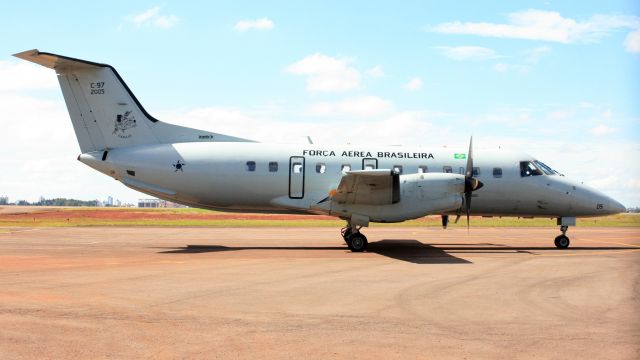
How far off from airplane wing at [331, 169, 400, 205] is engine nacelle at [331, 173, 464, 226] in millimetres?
243

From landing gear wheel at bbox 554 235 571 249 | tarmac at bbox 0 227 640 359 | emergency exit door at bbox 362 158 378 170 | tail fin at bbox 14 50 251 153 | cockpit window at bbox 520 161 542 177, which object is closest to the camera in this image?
tarmac at bbox 0 227 640 359

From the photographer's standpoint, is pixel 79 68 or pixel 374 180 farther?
pixel 79 68

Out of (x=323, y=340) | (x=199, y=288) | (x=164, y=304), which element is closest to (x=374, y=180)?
(x=199, y=288)

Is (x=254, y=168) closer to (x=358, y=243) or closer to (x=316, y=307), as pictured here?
(x=358, y=243)

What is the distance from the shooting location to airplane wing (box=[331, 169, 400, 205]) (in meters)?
18.5

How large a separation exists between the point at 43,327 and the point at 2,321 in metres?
0.81

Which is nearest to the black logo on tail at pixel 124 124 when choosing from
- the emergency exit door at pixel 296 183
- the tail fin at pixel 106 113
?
the tail fin at pixel 106 113

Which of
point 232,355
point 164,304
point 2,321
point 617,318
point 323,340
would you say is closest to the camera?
point 232,355

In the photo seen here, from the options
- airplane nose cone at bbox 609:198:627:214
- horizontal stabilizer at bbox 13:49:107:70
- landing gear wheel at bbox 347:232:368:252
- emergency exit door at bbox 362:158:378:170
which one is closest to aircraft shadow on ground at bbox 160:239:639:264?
landing gear wheel at bbox 347:232:368:252

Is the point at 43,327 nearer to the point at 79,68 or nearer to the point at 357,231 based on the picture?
the point at 357,231

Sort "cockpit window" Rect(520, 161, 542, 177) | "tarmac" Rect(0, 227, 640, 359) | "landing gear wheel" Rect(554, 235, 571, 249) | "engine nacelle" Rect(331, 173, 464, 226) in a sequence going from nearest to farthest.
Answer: "tarmac" Rect(0, 227, 640, 359), "engine nacelle" Rect(331, 173, 464, 226), "landing gear wheel" Rect(554, 235, 571, 249), "cockpit window" Rect(520, 161, 542, 177)

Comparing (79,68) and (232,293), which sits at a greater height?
(79,68)

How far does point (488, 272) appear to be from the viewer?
14.2 m

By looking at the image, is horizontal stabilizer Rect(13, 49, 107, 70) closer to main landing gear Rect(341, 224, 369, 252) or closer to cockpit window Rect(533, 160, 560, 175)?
main landing gear Rect(341, 224, 369, 252)
